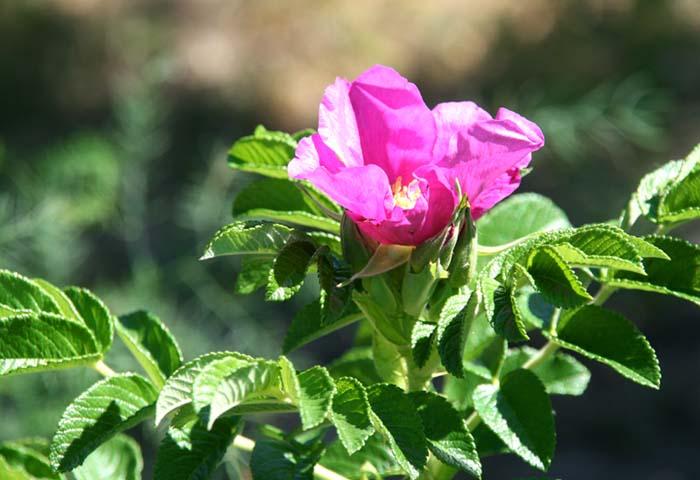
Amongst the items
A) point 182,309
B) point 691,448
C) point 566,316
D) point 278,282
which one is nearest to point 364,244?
point 278,282

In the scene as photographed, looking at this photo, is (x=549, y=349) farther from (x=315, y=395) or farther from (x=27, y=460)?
(x=27, y=460)

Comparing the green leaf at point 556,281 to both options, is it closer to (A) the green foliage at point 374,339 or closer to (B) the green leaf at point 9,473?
(A) the green foliage at point 374,339

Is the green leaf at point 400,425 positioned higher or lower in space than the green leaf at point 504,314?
lower

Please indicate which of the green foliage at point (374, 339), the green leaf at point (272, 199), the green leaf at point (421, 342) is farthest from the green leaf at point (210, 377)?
the green leaf at point (272, 199)

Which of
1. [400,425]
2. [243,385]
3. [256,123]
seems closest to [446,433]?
[400,425]

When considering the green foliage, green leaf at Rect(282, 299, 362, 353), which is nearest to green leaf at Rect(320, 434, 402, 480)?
the green foliage

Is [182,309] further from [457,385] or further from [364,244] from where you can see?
[364,244]
